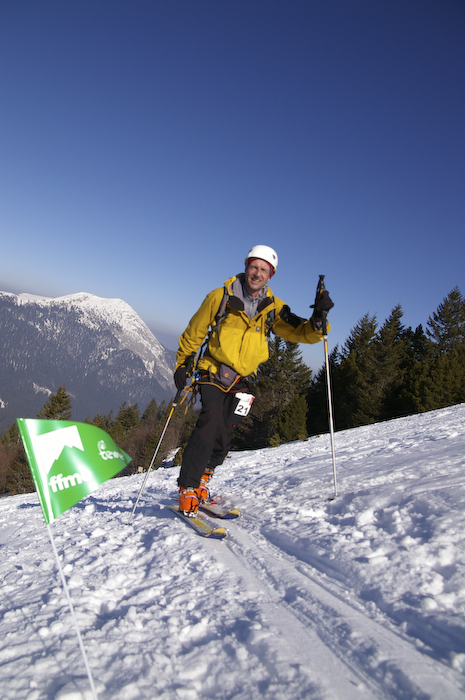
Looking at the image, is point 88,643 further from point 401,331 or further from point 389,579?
point 401,331

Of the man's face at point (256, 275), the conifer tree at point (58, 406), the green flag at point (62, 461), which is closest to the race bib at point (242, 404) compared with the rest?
the man's face at point (256, 275)

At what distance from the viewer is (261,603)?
7.89ft

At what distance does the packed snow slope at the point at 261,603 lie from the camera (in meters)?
1.71

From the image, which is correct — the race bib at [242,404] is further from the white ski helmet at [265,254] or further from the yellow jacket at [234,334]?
the white ski helmet at [265,254]

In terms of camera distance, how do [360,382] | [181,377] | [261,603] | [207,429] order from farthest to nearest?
[360,382] < [181,377] < [207,429] < [261,603]

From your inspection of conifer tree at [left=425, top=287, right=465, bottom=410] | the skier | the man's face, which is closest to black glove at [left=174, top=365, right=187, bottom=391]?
the skier

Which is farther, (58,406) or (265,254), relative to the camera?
(58,406)

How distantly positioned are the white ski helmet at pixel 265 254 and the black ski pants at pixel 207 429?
5.43 ft

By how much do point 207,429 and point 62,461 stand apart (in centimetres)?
227

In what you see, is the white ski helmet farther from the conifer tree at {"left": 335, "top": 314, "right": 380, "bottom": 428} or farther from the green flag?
the conifer tree at {"left": 335, "top": 314, "right": 380, "bottom": 428}

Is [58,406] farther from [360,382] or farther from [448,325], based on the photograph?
[448,325]

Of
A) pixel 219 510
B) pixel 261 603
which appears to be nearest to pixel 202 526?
pixel 219 510

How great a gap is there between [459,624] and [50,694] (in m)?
2.00

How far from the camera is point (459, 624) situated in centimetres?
198
